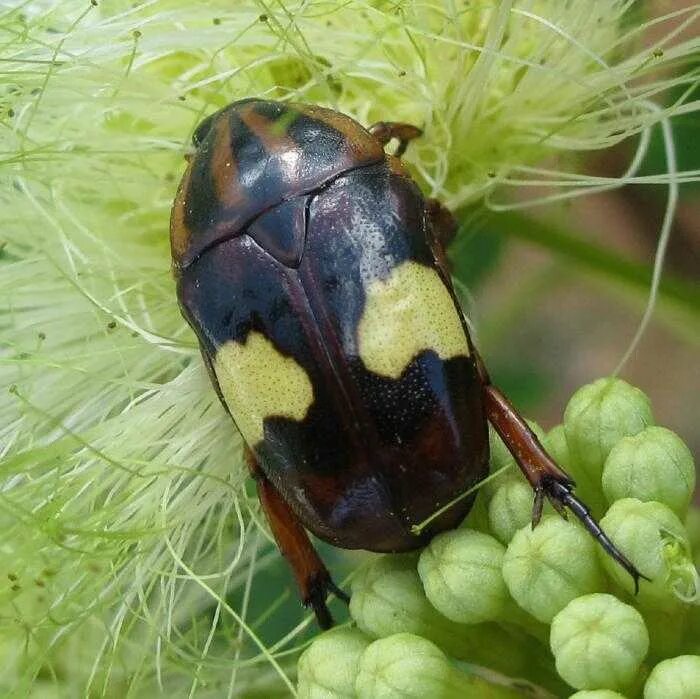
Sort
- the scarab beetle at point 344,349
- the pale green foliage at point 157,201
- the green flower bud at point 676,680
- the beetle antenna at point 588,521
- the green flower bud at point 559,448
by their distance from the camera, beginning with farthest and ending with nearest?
1. the pale green foliage at point 157,201
2. the green flower bud at point 559,448
3. the scarab beetle at point 344,349
4. the beetle antenna at point 588,521
5. the green flower bud at point 676,680

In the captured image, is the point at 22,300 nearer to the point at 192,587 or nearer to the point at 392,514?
the point at 192,587

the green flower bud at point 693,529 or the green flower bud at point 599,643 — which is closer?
the green flower bud at point 599,643

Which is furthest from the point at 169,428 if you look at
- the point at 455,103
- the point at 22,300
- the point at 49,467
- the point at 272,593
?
the point at 455,103

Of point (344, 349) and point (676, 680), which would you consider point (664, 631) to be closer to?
point (676, 680)

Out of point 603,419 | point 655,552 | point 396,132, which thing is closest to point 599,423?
point 603,419

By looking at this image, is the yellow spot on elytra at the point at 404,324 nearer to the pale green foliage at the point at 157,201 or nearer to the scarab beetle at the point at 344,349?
the scarab beetle at the point at 344,349

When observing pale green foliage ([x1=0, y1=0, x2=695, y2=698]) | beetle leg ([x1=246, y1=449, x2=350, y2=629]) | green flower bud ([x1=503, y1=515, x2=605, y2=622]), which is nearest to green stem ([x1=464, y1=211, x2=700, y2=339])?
pale green foliage ([x1=0, y1=0, x2=695, y2=698])

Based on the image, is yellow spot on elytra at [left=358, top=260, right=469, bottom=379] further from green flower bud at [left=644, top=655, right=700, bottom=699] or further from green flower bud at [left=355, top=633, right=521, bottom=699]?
green flower bud at [left=644, top=655, right=700, bottom=699]

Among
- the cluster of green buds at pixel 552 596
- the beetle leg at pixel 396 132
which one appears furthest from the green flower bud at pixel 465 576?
the beetle leg at pixel 396 132
